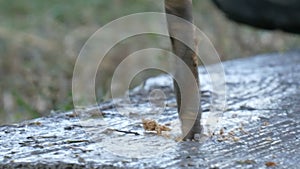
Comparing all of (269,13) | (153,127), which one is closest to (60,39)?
(153,127)

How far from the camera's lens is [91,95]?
125 inches

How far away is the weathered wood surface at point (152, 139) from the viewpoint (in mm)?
1306

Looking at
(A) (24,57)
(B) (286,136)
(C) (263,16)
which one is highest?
(A) (24,57)

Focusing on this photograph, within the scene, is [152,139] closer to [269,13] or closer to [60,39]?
[269,13]

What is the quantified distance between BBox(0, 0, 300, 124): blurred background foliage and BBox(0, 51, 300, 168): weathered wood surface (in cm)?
166

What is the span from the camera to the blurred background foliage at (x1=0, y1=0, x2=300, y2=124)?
393 centimetres

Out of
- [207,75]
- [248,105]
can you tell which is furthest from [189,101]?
[207,75]

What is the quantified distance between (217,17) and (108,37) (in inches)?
28.1

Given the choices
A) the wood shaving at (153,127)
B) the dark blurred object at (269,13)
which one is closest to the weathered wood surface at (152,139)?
the wood shaving at (153,127)

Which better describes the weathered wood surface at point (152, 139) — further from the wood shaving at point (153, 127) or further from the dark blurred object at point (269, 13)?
the dark blurred object at point (269, 13)

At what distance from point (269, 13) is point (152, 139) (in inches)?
21.8

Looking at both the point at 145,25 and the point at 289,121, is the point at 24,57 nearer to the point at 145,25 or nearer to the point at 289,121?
the point at 145,25

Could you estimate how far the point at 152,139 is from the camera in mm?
1485

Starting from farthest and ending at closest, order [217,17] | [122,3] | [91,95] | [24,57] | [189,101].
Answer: [122,3] → [217,17] → [24,57] → [91,95] → [189,101]
